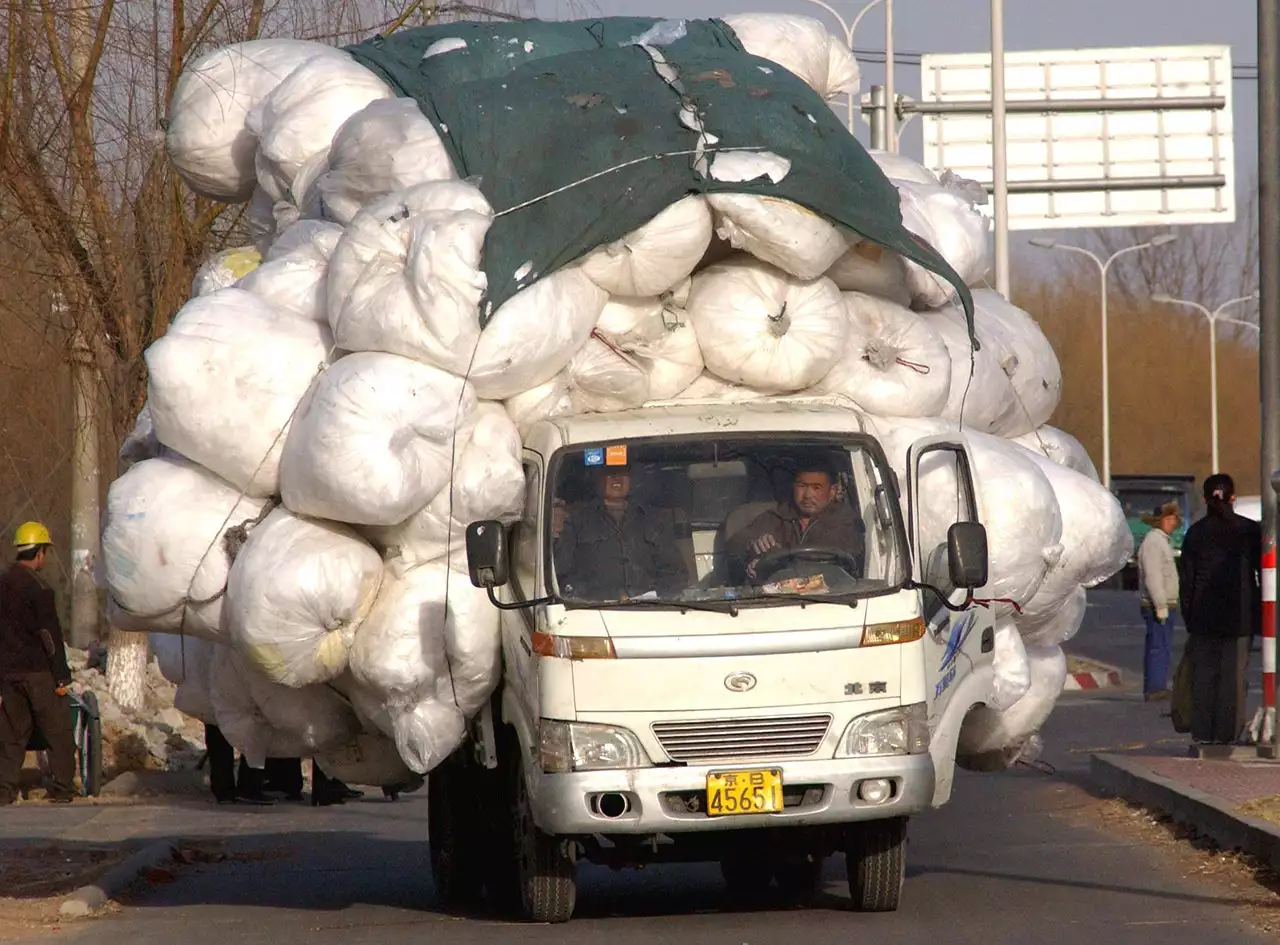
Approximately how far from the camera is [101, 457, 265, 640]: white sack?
9344mm

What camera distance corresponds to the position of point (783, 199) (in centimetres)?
941

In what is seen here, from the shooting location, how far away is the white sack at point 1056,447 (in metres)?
11.0

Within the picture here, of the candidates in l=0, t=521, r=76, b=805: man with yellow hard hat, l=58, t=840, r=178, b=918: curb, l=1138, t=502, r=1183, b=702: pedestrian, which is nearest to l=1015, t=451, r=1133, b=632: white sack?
l=58, t=840, r=178, b=918: curb

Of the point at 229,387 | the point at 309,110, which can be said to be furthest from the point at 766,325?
the point at 309,110

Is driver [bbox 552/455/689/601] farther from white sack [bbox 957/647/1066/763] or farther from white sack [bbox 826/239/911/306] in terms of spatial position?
white sack [bbox 957/647/1066/763]

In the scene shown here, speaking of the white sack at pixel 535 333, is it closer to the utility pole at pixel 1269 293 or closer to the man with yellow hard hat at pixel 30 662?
the utility pole at pixel 1269 293

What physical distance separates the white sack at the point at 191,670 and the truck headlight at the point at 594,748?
7.33 feet

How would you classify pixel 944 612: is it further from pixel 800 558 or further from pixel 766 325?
pixel 766 325

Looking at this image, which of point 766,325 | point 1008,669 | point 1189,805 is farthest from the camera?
point 1189,805

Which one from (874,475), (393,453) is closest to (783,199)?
(874,475)

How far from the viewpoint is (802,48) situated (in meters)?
11.0

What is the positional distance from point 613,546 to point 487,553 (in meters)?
0.57

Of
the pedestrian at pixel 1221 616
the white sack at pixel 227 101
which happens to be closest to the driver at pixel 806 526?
the white sack at pixel 227 101

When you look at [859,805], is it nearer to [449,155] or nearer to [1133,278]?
[449,155]
